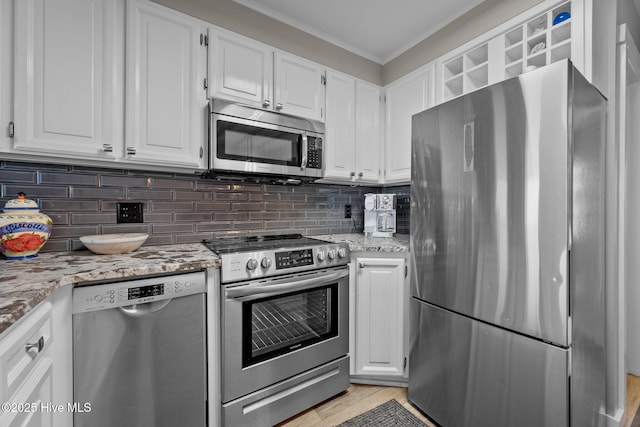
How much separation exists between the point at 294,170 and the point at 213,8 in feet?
3.73

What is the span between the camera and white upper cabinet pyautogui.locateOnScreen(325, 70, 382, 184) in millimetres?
2258

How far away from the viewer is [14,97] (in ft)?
4.15

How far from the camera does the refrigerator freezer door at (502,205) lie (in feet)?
3.73

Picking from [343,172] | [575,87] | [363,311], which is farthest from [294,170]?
[575,87]

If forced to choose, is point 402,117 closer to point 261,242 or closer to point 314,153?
point 314,153

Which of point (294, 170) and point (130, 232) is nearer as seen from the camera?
point (130, 232)

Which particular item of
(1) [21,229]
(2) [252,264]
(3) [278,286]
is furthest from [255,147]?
(1) [21,229]

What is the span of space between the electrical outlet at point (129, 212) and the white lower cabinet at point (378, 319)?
1420mm

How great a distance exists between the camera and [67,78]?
138cm

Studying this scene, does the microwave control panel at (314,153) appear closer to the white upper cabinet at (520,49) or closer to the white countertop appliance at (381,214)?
the white countertop appliance at (381,214)

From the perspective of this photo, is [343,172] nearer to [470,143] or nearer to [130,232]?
[470,143]

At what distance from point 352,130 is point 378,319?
1496 mm

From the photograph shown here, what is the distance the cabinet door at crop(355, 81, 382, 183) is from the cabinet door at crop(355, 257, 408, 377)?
849mm

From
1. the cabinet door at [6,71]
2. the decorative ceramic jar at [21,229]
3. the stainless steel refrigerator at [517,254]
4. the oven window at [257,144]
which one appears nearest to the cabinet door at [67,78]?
the cabinet door at [6,71]
